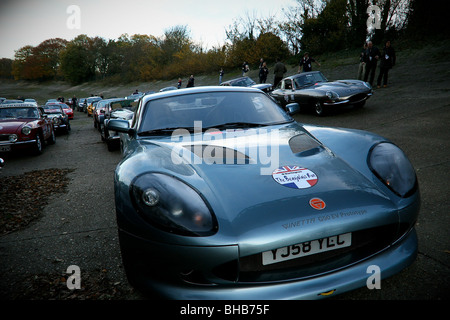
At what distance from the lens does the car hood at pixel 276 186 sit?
5.21 ft

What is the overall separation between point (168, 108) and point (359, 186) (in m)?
1.89

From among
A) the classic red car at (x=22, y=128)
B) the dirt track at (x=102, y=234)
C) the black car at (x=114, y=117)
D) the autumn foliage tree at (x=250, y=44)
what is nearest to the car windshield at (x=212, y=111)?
the dirt track at (x=102, y=234)

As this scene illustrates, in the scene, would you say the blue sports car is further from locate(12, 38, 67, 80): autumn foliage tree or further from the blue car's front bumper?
locate(12, 38, 67, 80): autumn foliage tree

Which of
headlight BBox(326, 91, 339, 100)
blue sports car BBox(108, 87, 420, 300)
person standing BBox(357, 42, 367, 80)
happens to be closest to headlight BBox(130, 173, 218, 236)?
blue sports car BBox(108, 87, 420, 300)

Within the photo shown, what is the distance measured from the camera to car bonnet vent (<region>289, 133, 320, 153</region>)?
7.55 ft

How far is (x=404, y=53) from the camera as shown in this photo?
1789cm

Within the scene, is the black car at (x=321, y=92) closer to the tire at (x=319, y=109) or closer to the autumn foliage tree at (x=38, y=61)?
the tire at (x=319, y=109)

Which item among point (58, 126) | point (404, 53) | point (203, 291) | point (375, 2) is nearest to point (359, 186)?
point (203, 291)

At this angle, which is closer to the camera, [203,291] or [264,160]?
[203,291]

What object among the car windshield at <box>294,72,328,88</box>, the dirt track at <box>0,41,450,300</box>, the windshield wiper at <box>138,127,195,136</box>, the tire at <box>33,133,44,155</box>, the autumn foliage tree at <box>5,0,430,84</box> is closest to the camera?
the dirt track at <box>0,41,450,300</box>

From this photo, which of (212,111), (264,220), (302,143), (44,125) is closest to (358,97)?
(212,111)

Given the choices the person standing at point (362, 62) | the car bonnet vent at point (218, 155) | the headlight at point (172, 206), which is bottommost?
the headlight at point (172, 206)

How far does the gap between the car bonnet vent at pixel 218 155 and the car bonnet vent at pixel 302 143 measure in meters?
0.40
